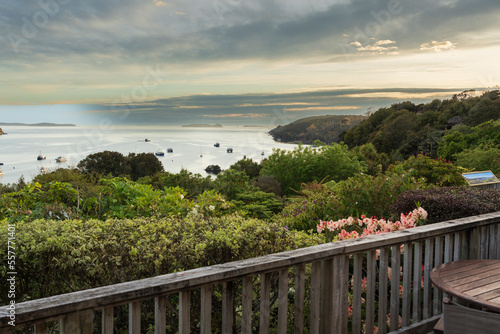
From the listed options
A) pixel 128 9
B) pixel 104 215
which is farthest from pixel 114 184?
pixel 128 9

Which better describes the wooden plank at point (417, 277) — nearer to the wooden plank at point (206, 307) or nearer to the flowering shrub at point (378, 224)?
the flowering shrub at point (378, 224)

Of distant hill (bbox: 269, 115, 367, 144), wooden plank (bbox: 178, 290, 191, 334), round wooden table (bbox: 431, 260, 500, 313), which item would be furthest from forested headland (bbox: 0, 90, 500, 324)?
distant hill (bbox: 269, 115, 367, 144)

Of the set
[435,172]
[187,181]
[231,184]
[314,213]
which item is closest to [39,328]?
[314,213]

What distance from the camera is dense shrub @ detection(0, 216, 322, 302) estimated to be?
2535 mm

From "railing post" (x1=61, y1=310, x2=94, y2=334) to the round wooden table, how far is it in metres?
1.88

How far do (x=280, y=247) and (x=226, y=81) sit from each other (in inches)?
1775

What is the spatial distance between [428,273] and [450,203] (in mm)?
2385

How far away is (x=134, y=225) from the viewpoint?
314 cm

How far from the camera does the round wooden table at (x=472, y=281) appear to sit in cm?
213

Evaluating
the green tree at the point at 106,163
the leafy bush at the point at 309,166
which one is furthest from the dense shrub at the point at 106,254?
the green tree at the point at 106,163

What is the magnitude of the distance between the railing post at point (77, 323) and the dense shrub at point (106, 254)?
0.93 m

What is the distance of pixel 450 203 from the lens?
5059 mm

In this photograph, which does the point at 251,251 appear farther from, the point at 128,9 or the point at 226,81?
the point at 226,81

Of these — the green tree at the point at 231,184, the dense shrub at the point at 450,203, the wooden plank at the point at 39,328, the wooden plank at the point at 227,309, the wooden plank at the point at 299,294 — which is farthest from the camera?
the green tree at the point at 231,184
